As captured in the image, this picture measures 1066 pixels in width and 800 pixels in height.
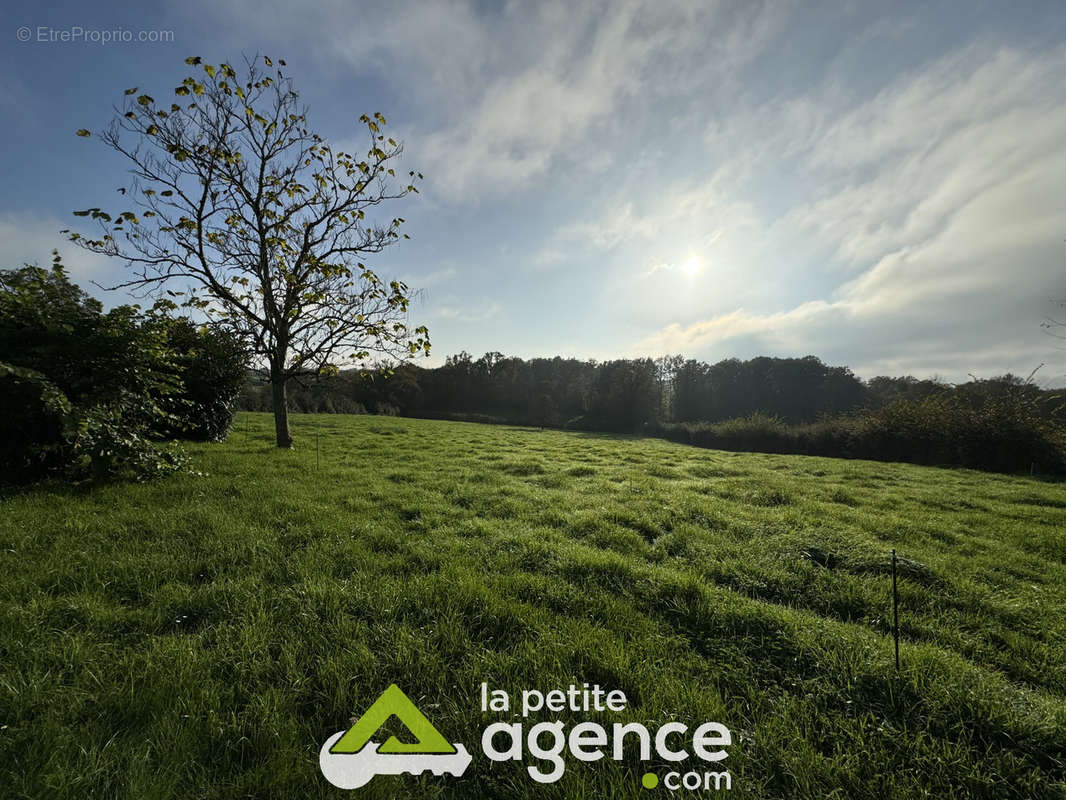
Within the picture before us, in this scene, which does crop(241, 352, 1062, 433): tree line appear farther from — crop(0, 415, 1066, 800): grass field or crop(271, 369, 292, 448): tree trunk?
crop(0, 415, 1066, 800): grass field

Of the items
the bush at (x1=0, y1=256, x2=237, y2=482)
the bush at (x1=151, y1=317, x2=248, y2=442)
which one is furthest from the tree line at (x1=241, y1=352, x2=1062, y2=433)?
the bush at (x1=0, y1=256, x2=237, y2=482)

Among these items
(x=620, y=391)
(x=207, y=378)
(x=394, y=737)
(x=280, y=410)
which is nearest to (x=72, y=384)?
(x=280, y=410)

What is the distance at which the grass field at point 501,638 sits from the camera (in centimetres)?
183

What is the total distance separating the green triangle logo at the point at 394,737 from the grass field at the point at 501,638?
80 mm

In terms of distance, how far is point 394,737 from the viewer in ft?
6.49

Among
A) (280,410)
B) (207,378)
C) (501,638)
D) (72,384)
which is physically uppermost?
(207,378)

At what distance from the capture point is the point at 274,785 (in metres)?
1.68

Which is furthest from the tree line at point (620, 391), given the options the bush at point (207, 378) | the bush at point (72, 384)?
the bush at point (72, 384)

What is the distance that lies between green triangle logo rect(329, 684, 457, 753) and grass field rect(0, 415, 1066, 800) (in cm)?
8

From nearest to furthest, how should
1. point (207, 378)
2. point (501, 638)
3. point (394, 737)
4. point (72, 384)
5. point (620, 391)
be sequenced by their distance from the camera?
point (394, 737)
point (501, 638)
point (72, 384)
point (207, 378)
point (620, 391)

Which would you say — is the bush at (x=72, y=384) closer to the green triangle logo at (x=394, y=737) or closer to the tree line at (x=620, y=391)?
the green triangle logo at (x=394, y=737)

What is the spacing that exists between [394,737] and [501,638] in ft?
3.28

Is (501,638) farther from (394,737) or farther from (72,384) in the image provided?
(72,384)

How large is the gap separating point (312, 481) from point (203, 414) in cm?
635
